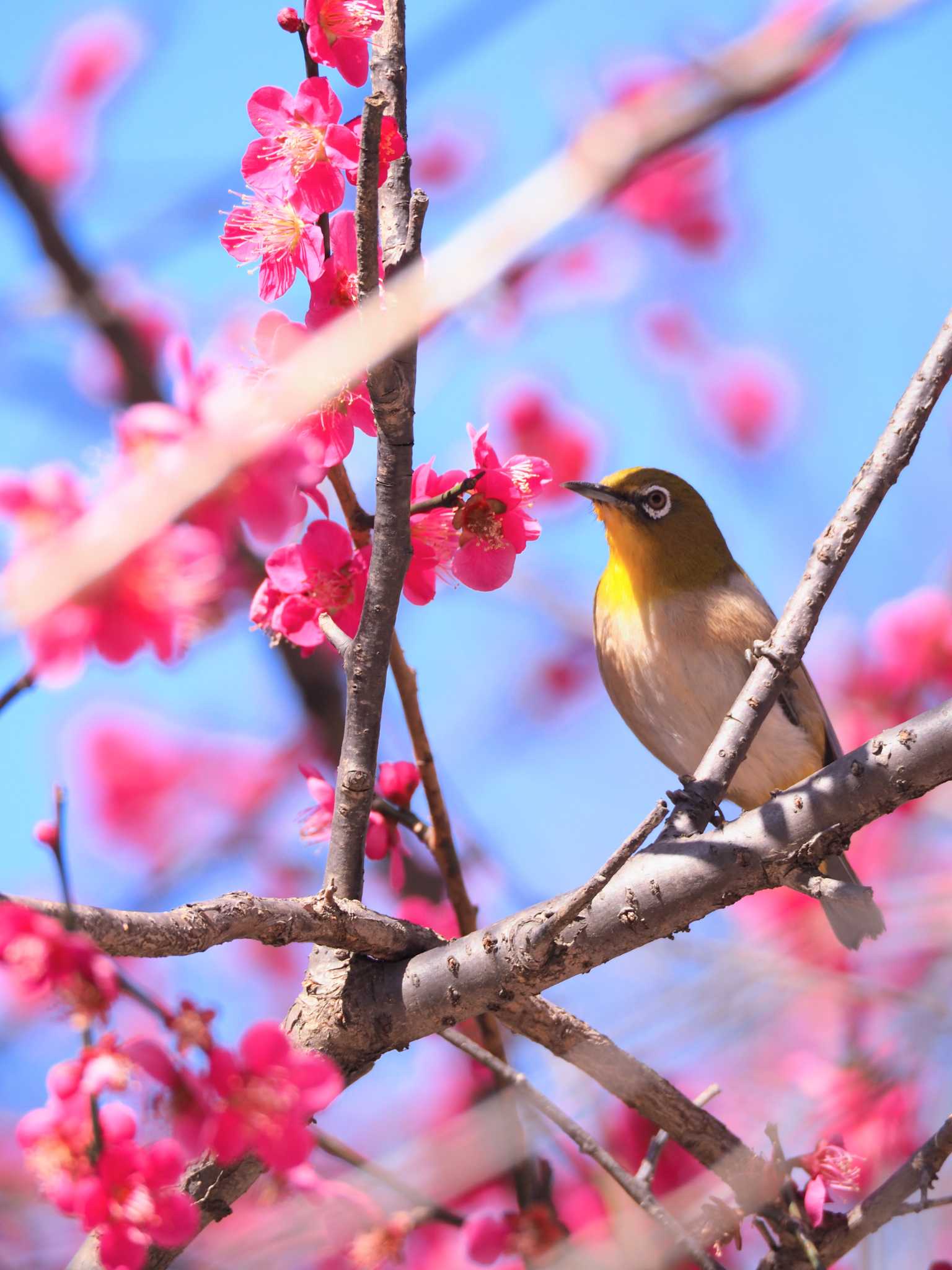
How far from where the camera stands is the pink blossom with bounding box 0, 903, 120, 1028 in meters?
1.50

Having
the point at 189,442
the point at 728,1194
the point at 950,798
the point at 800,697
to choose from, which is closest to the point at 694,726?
the point at 800,697

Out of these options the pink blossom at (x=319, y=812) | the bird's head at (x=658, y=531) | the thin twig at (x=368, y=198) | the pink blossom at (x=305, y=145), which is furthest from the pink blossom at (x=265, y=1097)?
the bird's head at (x=658, y=531)

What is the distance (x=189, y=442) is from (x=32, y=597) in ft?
1.85

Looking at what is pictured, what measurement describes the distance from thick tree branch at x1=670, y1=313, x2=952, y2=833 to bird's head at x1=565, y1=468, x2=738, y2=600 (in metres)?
1.86

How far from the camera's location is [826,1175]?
2570 mm

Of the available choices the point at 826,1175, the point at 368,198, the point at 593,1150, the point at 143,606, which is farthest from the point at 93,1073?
the point at 826,1175

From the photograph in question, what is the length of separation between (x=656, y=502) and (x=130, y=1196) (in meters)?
3.66

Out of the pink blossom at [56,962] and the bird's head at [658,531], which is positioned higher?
the bird's head at [658,531]

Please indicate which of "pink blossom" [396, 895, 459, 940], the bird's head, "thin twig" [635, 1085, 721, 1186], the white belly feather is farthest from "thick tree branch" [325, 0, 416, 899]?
the bird's head

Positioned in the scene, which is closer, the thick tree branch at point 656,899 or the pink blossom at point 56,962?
the pink blossom at point 56,962

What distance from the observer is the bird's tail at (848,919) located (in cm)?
342

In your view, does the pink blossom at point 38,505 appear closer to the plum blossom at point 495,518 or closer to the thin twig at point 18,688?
the thin twig at point 18,688

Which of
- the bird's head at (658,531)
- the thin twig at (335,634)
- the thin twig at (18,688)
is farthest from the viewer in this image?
the bird's head at (658,531)

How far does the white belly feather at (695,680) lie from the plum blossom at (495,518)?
1.99 meters
